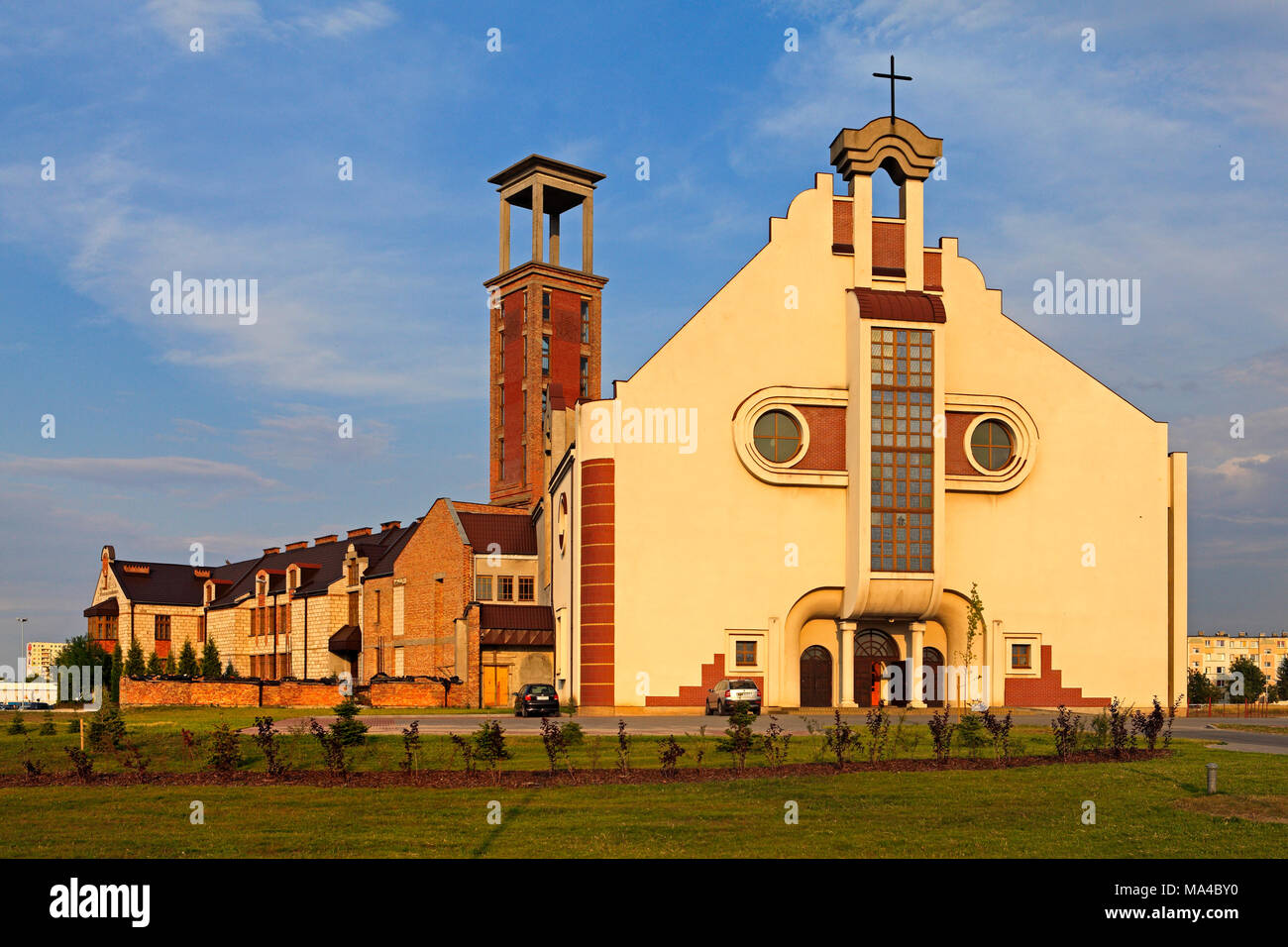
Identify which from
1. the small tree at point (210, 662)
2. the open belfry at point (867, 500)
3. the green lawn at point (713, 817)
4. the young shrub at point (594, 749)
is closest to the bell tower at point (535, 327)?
the small tree at point (210, 662)

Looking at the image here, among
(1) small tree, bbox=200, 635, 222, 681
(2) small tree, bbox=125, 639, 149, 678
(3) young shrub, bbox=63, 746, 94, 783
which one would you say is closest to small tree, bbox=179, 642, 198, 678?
(1) small tree, bbox=200, 635, 222, 681

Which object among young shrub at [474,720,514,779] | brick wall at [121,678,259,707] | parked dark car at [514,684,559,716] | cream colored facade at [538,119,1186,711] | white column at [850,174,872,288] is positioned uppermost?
white column at [850,174,872,288]

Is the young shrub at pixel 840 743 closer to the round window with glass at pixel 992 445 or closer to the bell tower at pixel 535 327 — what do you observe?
the round window with glass at pixel 992 445

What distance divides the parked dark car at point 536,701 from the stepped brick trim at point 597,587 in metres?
1.14

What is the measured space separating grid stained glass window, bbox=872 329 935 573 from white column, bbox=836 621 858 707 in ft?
8.56

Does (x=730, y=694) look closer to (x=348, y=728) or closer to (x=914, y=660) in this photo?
(x=914, y=660)

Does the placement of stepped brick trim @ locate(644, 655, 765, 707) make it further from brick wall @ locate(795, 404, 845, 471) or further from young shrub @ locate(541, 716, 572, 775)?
young shrub @ locate(541, 716, 572, 775)

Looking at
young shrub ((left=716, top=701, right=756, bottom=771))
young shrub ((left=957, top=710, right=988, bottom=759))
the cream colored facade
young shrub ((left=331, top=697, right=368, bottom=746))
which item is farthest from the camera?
the cream colored facade

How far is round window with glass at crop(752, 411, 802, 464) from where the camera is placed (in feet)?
153

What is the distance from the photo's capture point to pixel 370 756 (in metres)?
24.5

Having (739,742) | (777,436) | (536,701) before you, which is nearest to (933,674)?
(777,436)

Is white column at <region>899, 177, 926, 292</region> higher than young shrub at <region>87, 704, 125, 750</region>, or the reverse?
white column at <region>899, 177, 926, 292</region>
